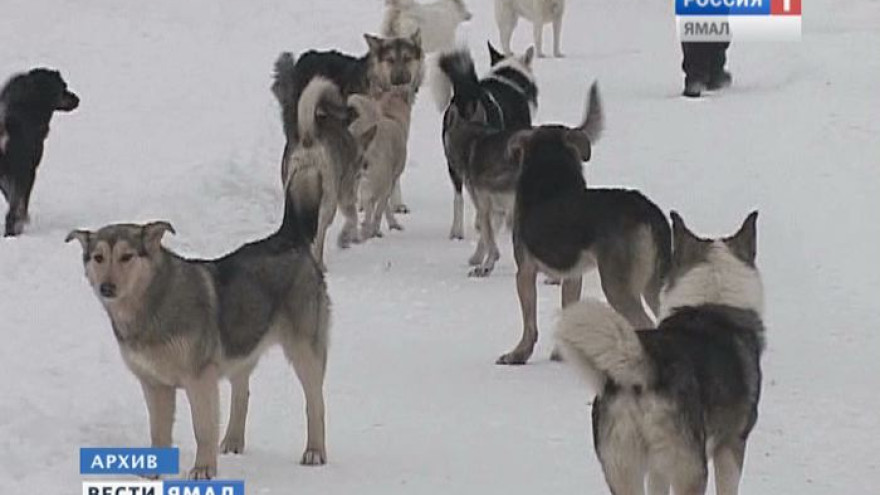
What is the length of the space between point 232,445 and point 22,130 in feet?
17.3

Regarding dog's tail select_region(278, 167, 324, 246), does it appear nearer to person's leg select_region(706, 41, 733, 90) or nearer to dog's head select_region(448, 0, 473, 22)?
person's leg select_region(706, 41, 733, 90)

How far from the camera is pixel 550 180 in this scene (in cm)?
895

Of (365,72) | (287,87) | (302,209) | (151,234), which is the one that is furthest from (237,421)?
(365,72)

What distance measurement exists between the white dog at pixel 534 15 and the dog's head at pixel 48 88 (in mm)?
10273

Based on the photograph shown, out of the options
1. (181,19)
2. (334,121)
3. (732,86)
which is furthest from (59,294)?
(181,19)

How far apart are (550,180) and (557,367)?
40.1 inches

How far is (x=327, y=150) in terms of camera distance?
1088 centimetres

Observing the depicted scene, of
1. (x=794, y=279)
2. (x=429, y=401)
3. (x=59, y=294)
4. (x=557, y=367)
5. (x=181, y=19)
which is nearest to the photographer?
(x=429, y=401)

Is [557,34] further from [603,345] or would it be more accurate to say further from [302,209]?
[603,345]

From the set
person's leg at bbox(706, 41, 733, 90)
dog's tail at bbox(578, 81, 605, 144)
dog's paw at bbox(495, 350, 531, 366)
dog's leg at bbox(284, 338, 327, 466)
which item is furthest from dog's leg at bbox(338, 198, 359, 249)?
person's leg at bbox(706, 41, 733, 90)

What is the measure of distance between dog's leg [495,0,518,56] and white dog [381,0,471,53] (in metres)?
1.10

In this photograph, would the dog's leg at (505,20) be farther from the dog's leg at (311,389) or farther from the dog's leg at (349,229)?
the dog's leg at (311,389)

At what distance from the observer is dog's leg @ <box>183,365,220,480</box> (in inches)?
257

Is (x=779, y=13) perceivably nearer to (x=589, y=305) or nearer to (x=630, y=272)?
(x=630, y=272)
